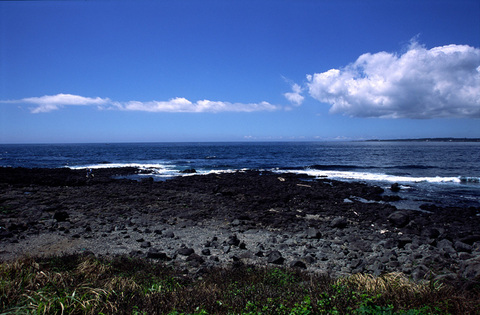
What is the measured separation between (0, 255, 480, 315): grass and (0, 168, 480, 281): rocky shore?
64.1 inches

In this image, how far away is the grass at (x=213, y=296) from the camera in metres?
3.61

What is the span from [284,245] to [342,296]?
177 inches

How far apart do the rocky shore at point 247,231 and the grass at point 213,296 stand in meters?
1.63

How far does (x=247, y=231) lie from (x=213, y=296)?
609cm

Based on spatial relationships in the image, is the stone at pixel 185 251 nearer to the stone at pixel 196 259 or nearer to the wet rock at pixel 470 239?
the stone at pixel 196 259

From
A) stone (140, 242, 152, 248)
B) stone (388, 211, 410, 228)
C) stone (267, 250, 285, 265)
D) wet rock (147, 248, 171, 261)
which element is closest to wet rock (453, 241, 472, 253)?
stone (388, 211, 410, 228)

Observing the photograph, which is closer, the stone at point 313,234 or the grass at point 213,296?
the grass at point 213,296

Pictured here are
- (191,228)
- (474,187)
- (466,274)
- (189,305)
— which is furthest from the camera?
(474,187)

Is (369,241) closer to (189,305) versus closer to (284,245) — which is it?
(284,245)

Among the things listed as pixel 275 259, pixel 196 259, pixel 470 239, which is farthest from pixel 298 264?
pixel 470 239

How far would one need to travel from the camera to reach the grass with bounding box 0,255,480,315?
3605 millimetres

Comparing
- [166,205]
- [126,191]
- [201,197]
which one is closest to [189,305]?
[166,205]

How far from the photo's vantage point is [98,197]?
619 inches

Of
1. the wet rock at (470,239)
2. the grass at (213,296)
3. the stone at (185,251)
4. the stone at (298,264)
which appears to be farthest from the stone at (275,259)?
the wet rock at (470,239)
